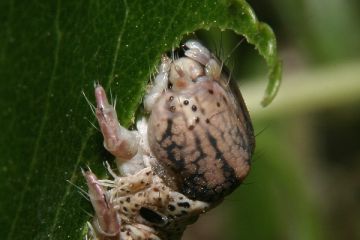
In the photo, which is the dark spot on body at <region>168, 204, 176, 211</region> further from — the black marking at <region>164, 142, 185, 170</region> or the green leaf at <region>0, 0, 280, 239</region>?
the green leaf at <region>0, 0, 280, 239</region>

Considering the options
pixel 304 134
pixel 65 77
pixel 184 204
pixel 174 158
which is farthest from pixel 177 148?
pixel 304 134

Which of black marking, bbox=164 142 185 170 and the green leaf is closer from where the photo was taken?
the green leaf

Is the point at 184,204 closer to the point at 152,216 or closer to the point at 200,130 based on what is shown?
the point at 152,216

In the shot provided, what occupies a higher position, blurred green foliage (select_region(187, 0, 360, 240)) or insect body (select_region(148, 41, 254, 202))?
insect body (select_region(148, 41, 254, 202))

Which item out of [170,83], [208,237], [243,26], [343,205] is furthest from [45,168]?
[343,205]

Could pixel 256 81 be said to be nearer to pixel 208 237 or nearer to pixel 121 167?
pixel 208 237

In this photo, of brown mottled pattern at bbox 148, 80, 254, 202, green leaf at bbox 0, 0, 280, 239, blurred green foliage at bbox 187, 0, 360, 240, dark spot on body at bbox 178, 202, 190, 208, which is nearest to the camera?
green leaf at bbox 0, 0, 280, 239

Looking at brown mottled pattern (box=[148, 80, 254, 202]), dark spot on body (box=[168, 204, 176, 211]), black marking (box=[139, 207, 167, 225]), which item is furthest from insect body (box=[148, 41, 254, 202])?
black marking (box=[139, 207, 167, 225])
